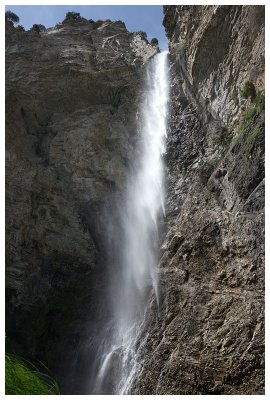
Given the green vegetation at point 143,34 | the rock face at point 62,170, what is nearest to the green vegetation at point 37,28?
the rock face at point 62,170

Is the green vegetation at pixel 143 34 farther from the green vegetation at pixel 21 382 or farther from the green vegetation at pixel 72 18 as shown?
the green vegetation at pixel 21 382

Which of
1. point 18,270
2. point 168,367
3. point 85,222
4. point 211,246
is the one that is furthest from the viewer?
point 85,222

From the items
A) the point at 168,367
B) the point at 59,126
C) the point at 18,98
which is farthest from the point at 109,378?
the point at 18,98

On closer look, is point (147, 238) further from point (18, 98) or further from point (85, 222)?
point (18, 98)

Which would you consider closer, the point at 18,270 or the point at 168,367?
the point at 168,367

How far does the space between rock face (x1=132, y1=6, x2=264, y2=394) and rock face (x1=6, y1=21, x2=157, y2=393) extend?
4073 mm

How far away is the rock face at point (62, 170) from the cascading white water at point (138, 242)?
748 millimetres

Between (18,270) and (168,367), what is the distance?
33.8ft

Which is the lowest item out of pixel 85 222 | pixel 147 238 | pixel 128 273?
pixel 128 273

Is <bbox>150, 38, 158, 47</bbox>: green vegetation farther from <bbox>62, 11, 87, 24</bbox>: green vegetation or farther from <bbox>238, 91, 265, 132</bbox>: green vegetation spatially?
<bbox>238, 91, 265, 132</bbox>: green vegetation

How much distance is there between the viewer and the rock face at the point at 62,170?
1769cm

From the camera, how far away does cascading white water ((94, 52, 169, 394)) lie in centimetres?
1302

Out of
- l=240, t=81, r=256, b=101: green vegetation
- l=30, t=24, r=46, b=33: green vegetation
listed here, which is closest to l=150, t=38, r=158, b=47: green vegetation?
l=30, t=24, r=46, b=33: green vegetation

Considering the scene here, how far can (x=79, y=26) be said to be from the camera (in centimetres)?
2820
